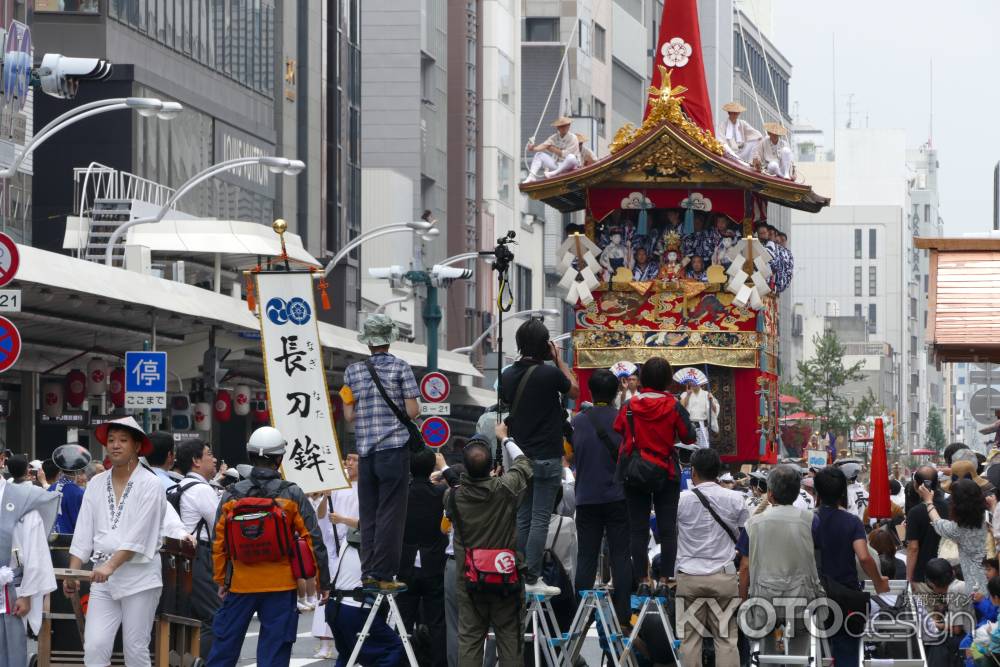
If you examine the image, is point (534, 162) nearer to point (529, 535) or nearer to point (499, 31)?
point (529, 535)

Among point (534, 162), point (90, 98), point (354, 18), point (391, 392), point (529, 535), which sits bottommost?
point (529, 535)

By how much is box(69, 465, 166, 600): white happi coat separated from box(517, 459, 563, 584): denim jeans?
7.60 feet

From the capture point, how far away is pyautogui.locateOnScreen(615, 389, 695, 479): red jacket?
13453 mm

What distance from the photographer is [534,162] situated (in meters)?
28.1

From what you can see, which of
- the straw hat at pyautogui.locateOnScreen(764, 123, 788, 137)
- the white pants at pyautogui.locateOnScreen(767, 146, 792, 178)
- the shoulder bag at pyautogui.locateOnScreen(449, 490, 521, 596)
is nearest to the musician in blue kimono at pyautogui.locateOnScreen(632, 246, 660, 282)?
the white pants at pyautogui.locateOnScreen(767, 146, 792, 178)

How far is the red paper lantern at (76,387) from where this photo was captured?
38469 mm

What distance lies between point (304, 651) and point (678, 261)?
9790 mm

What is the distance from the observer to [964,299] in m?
16.4

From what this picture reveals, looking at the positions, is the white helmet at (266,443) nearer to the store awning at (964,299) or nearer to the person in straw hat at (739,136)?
the store awning at (964,299)

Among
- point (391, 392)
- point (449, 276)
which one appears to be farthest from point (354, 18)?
point (391, 392)

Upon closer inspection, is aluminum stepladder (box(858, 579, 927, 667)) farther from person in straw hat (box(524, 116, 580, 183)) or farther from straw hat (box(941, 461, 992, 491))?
person in straw hat (box(524, 116, 580, 183))

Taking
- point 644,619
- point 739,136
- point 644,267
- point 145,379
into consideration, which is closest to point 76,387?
point 145,379

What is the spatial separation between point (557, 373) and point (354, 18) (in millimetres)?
57416

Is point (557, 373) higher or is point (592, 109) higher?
point (592, 109)
